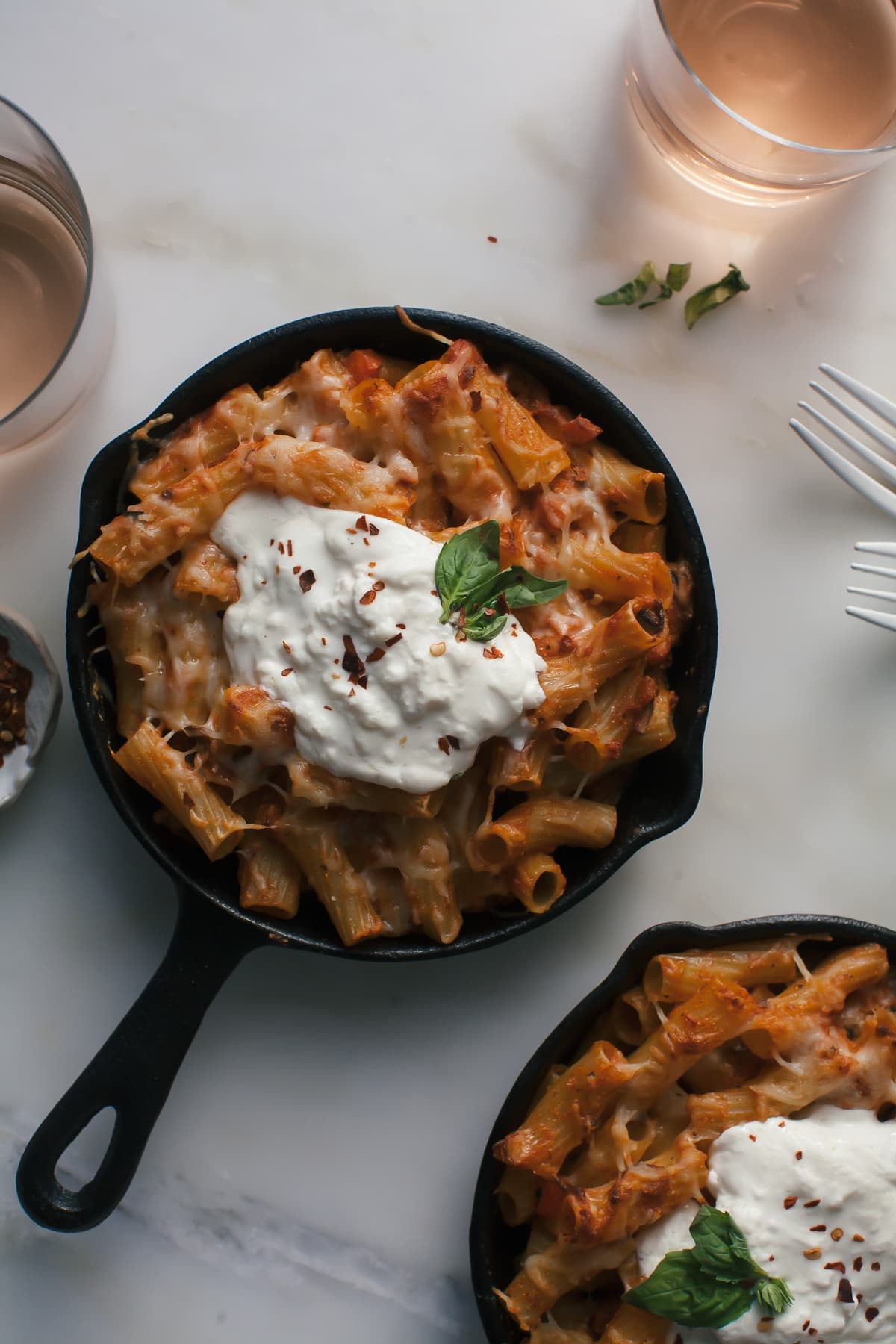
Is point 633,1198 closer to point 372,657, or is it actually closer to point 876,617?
point 372,657

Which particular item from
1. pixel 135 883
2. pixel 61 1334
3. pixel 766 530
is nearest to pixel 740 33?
pixel 766 530

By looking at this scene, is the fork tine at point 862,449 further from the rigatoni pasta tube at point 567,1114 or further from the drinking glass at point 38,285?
the drinking glass at point 38,285

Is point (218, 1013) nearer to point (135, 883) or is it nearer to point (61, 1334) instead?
point (135, 883)

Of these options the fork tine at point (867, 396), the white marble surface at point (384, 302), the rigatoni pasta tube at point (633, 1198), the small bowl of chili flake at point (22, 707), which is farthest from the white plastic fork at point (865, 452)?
the small bowl of chili flake at point (22, 707)

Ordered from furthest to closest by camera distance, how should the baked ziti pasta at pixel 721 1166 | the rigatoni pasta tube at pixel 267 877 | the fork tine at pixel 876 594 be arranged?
the fork tine at pixel 876 594
the rigatoni pasta tube at pixel 267 877
the baked ziti pasta at pixel 721 1166

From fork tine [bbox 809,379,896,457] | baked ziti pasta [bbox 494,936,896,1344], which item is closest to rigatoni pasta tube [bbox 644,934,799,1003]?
baked ziti pasta [bbox 494,936,896,1344]

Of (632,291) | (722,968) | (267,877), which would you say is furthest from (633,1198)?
(632,291)
